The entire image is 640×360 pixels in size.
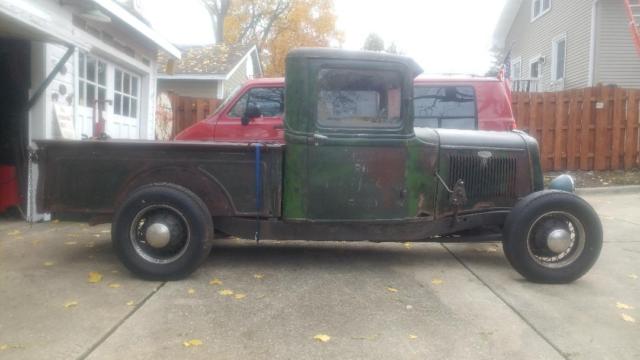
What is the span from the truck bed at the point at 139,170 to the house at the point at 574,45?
34.5ft

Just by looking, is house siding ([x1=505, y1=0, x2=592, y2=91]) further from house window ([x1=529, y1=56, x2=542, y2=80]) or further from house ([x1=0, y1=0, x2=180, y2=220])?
house ([x1=0, y1=0, x2=180, y2=220])

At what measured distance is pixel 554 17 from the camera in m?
21.1

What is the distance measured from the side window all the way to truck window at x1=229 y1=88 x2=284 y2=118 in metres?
1.80

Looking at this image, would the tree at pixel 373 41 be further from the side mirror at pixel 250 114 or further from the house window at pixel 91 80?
the side mirror at pixel 250 114

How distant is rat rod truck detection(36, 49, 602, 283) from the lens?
5059 mm

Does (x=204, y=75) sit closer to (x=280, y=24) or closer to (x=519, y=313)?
(x=519, y=313)

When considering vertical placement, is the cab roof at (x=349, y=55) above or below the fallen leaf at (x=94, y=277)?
above

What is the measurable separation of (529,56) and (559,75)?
115 inches

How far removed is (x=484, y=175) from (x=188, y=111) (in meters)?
9.55

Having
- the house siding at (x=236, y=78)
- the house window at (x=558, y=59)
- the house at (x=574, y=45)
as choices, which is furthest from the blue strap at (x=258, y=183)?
the house window at (x=558, y=59)

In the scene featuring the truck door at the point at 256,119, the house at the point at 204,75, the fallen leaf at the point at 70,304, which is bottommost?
the fallen leaf at the point at 70,304

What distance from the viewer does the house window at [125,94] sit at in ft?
33.1

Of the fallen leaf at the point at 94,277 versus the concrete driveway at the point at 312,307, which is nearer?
the concrete driveway at the point at 312,307

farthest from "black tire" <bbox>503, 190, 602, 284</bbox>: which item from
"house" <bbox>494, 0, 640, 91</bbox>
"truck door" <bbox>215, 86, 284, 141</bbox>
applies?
"house" <bbox>494, 0, 640, 91</bbox>
